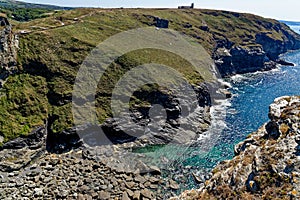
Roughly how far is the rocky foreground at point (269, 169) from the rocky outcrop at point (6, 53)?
53.2 metres

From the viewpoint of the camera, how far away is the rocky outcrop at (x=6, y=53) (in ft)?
184

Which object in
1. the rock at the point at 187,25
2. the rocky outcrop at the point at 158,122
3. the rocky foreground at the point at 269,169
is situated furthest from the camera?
the rock at the point at 187,25

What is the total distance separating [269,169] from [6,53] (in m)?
60.3

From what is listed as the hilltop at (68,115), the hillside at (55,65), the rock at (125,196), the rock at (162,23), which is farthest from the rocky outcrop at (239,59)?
the rock at (125,196)

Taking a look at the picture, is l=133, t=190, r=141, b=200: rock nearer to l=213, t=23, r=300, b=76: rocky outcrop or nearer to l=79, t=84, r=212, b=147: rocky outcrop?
l=79, t=84, r=212, b=147: rocky outcrop

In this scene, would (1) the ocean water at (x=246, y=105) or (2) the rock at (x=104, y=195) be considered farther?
(1) the ocean water at (x=246, y=105)

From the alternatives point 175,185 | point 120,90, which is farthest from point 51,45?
point 175,185

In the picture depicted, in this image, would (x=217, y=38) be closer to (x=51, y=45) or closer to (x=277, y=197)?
(x=51, y=45)

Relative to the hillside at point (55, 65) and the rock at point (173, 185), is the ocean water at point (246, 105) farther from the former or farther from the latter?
the hillside at point (55, 65)

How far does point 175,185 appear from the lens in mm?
40938

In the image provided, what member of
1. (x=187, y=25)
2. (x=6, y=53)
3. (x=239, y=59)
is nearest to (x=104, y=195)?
(x=6, y=53)

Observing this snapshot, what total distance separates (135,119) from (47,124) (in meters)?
18.4

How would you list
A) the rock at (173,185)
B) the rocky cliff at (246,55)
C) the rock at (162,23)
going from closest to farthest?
1. the rock at (173,185)
2. the rocky cliff at (246,55)
3. the rock at (162,23)

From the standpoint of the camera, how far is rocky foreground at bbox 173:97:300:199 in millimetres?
11312
